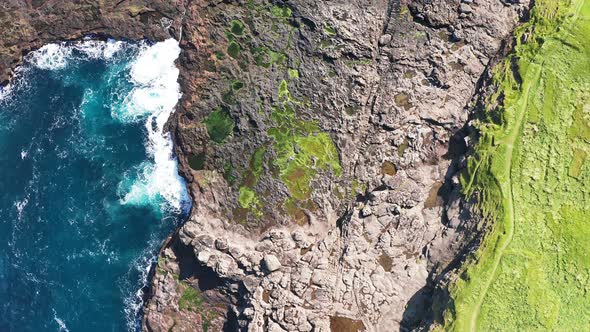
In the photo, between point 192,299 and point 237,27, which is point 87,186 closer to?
point 192,299

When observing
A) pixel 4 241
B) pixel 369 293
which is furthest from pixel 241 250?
pixel 4 241

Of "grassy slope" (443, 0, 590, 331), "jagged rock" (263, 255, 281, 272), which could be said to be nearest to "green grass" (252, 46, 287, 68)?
"jagged rock" (263, 255, 281, 272)

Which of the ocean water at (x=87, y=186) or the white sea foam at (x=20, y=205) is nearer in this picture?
the ocean water at (x=87, y=186)

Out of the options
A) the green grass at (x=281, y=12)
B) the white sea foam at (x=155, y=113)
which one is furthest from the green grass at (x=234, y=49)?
the white sea foam at (x=155, y=113)

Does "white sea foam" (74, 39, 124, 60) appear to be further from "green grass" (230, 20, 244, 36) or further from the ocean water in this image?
"green grass" (230, 20, 244, 36)

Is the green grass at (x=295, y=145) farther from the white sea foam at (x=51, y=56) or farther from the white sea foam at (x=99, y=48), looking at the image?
the white sea foam at (x=51, y=56)

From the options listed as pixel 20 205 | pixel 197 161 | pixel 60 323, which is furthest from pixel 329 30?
pixel 60 323

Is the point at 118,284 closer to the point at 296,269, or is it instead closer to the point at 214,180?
the point at 214,180
